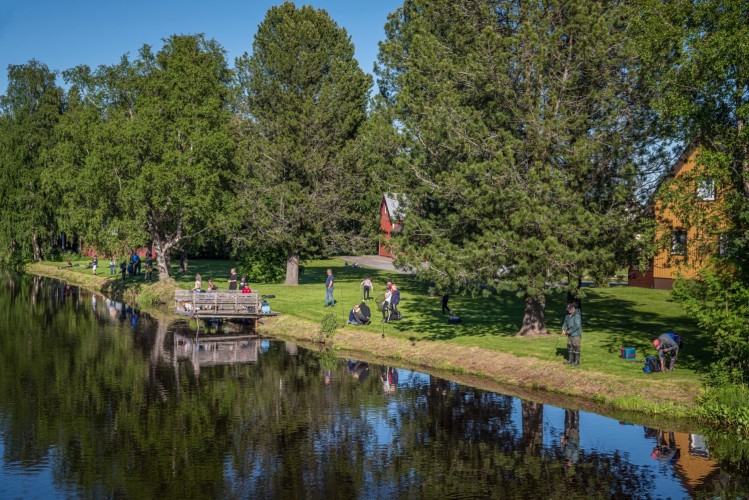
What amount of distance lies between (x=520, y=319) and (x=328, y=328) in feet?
30.5

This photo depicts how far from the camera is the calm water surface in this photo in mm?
16922

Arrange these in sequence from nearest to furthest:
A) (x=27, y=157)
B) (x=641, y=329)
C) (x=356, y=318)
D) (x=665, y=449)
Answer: (x=665, y=449) → (x=641, y=329) → (x=356, y=318) → (x=27, y=157)

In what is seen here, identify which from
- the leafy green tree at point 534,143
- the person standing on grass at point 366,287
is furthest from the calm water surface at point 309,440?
the person standing on grass at point 366,287

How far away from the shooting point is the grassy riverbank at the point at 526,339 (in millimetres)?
24156

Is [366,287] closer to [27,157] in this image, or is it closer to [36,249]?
[27,157]

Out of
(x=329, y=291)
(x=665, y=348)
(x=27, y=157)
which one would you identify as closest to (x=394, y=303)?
(x=329, y=291)

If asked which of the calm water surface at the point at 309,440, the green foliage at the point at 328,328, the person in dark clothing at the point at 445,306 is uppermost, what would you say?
the person in dark clothing at the point at 445,306

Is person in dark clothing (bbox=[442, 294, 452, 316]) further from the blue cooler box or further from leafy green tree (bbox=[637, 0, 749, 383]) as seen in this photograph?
leafy green tree (bbox=[637, 0, 749, 383])

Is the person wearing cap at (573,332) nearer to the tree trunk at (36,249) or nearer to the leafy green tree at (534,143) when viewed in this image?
the leafy green tree at (534,143)

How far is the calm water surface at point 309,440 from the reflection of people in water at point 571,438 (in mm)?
76

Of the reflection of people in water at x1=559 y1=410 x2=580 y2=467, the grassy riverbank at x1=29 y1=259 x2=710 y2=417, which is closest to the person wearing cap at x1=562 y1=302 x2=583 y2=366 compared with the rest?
the grassy riverbank at x1=29 y1=259 x2=710 y2=417

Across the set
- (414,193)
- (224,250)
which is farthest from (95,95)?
(414,193)

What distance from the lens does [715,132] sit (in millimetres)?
23734

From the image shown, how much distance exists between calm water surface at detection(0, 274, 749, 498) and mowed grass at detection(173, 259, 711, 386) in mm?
3920
